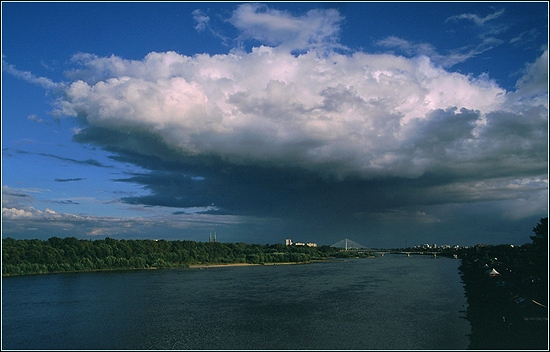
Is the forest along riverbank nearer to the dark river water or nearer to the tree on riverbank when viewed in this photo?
the tree on riverbank

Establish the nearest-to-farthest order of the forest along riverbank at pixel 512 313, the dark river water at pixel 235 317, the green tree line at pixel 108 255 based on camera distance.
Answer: the forest along riverbank at pixel 512 313
the dark river water at pixel 235 317
the green tree line at pixel 108 255

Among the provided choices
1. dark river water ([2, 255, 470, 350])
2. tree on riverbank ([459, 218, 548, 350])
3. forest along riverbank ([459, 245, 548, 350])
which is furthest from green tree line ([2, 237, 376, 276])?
tree on riverbank ([459, 218, 548, 350])

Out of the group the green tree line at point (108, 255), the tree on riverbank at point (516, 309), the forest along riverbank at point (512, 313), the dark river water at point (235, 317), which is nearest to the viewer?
the forest along riverbank at point (512, 313)

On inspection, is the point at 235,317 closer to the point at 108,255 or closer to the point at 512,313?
the point at 512,313

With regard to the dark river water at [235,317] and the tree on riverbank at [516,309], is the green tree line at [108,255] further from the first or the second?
the tree on riverbank at [516,309]

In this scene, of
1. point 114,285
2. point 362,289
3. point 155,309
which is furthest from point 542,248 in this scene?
point 114,285

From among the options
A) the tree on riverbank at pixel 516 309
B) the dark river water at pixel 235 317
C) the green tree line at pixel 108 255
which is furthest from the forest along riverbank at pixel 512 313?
the green tree line at pixel 108 255
